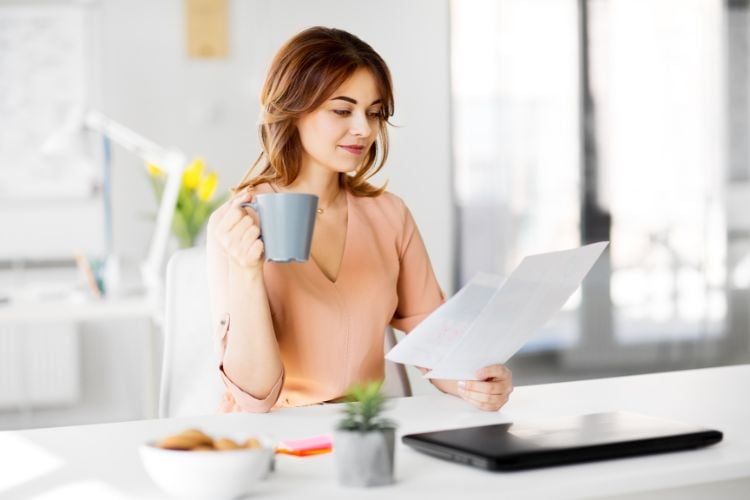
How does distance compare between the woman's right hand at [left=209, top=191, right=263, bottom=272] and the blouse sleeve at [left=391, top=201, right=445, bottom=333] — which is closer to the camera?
the woman's right hand at [left=209, top=191, right=263, bottom=272]

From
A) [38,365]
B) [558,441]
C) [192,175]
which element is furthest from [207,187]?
[558,441]

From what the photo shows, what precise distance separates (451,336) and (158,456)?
19.4 inches

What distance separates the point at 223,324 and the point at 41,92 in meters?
2.59

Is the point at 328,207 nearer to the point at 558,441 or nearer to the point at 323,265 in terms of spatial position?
the point at 323,265

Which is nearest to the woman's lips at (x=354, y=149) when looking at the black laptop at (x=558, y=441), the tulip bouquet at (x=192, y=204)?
the black laptop at (x=558, y=441)

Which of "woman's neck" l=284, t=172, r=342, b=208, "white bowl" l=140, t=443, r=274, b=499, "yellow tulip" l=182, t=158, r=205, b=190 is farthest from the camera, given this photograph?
"yellow tulip" l=182, t=158, r=205, b=190

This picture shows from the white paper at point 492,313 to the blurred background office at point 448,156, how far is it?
6.31 feet

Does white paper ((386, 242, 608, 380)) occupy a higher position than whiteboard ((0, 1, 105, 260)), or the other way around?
whiteboard ((0, 1, 105, 260))

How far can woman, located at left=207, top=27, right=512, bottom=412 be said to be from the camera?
148 centimetres

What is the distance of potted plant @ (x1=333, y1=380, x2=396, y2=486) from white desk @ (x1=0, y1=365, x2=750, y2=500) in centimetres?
1

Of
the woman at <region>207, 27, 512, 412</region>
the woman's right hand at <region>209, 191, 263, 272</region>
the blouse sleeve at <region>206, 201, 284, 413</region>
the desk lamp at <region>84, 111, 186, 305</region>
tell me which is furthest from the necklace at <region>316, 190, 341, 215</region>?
the desk lamp at <region>84, 111, 186, 305</region>

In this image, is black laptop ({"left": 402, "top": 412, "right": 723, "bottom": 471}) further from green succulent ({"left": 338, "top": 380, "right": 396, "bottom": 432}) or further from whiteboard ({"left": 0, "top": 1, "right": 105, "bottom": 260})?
whiteboard ({"left": 0, "top": 1, "right": 105, "bottom": 260})

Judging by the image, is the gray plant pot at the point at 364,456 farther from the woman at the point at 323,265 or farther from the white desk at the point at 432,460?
the woman at the point at 323,265

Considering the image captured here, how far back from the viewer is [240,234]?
53.9 inches
